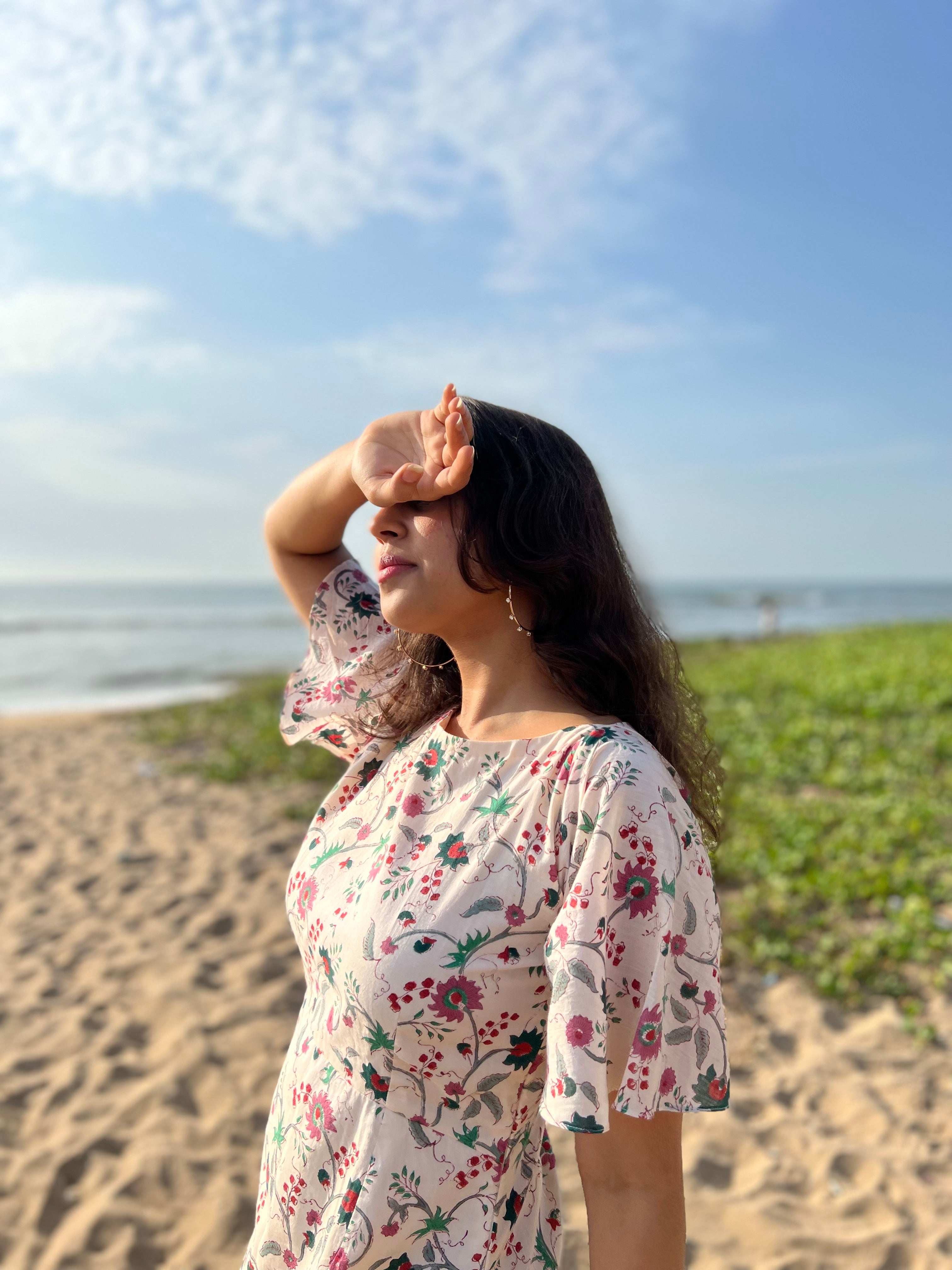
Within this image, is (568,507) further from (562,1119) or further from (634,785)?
(562,1119)

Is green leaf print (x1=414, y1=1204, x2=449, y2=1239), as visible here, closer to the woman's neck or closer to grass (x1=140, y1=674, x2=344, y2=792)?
the woman's neck

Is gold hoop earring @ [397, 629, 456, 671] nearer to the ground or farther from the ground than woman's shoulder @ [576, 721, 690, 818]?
farther from the ground

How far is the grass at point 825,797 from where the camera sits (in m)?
4.70

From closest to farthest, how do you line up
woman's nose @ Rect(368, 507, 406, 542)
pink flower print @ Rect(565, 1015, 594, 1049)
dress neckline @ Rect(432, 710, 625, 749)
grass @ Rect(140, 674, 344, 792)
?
pink flower print @ Rect(565, 1015, 594, 1049)
dress neckline @ Rect(432, 710, 625, 749)
woman's nose @ Rect(368, 507, 406, 542)
grass @ Rect(140, 674, 344, 792)

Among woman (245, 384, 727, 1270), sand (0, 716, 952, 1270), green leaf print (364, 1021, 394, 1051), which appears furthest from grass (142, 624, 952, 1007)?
green leaf print (364, 1021, 394, 1051)

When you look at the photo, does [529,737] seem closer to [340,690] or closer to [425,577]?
[425,577]

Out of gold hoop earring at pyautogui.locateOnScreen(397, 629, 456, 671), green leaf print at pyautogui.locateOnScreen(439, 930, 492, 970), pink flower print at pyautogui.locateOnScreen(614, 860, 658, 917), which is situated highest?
gold hoop earring at pyautogui.locateOnScreen(397, 629, 456, 671)

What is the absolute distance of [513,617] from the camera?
1698 mm

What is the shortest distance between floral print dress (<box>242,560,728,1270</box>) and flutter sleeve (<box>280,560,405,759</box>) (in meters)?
0.36

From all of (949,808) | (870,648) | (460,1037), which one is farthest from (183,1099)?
(870,648)

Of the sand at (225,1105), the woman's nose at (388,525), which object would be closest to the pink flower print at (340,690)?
the woman's nose at (388,525)

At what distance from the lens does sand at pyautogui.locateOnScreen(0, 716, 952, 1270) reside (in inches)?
122

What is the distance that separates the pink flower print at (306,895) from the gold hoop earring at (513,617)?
57 cm

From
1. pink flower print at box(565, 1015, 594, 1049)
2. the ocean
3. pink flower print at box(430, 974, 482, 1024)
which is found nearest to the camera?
pink flower print at box(565, 1015, 594, 1049)
